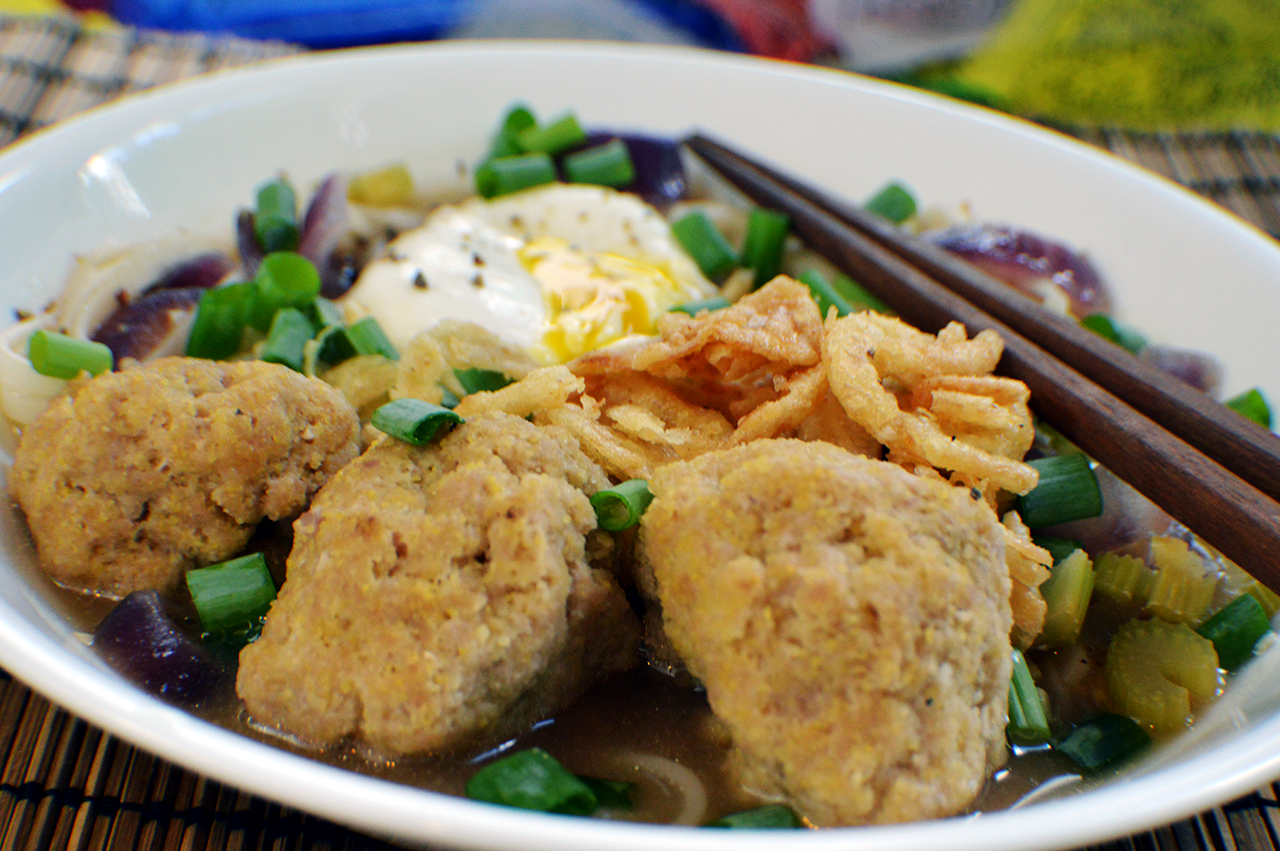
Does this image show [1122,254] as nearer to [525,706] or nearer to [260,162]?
[525,706]

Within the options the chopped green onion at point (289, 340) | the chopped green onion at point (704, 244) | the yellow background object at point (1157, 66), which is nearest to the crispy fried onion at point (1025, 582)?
the chopped green onion at point (704, 244)

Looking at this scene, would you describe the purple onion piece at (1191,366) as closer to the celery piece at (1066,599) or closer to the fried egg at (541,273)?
the celery piece at (1066,599)

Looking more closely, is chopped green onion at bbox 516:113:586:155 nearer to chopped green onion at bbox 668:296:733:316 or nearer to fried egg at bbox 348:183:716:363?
fried egg at bbox 348:183:716:363

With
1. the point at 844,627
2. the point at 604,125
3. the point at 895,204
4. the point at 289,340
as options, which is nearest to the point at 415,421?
the point at 289,340

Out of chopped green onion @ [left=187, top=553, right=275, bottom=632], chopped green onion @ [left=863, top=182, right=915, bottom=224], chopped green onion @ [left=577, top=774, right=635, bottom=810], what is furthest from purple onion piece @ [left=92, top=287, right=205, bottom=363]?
chopped green onion @ [left=863, top=182, right=915, bottom=224]

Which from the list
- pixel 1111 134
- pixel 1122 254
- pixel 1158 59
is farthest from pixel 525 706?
pixel 1158 59

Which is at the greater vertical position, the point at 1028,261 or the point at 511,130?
the point at 1028,261

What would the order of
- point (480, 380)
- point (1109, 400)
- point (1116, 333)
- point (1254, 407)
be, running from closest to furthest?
1. point (1109, 400)
2. point (480, 380)
3. point (1254, 407)
4. point (1116, 333)

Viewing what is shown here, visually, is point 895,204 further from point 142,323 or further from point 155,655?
point 155,655
